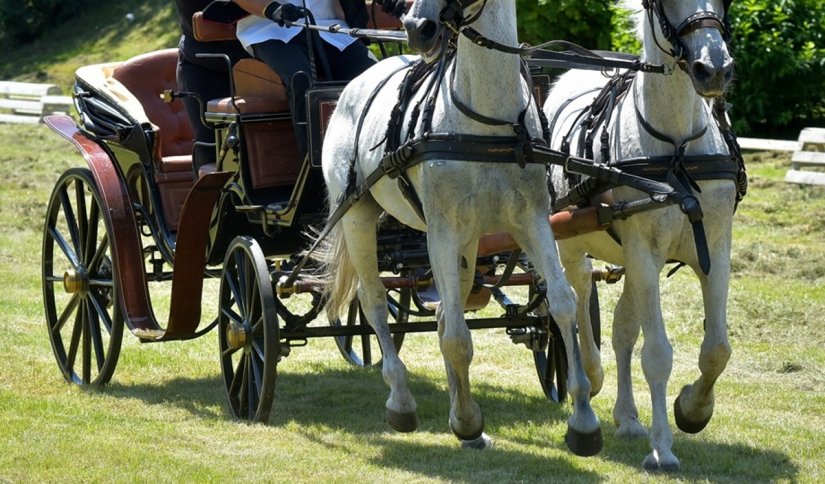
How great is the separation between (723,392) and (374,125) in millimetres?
2444

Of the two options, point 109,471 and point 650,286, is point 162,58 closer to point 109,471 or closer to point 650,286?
point 109,471

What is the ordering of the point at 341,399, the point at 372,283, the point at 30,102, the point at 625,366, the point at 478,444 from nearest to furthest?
the point at 478,444 < the point at 625,366 < the point at 372,283 < the point at 341,399 < the point at 30,102

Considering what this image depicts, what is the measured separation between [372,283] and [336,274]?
0.77 feet

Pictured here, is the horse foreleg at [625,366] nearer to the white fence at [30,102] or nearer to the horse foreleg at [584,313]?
the horse foreleg at [584,313]

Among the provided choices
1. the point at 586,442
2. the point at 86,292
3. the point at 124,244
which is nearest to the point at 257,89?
the point at 124,244

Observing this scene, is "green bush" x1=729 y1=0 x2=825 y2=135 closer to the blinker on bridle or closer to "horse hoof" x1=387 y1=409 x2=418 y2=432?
"horse hoof" x1=387 y1=409 x2=418 y2=432

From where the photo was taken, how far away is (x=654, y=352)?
5.45 metres

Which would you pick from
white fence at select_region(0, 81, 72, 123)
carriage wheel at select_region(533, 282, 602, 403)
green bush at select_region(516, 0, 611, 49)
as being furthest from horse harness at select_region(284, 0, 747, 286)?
white fence at select_region(0, 81, 72, 123)

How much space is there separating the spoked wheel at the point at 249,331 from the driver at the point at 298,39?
64 centimetres

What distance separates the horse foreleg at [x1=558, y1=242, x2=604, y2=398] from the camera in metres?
6.36

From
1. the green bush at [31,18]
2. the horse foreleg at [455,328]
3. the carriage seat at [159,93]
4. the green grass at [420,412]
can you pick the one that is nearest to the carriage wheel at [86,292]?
the green grass at [420,412]

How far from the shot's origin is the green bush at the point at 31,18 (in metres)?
29.7

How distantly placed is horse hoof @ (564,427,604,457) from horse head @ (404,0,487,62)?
5.00 feet

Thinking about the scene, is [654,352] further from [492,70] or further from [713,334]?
[492,70]
